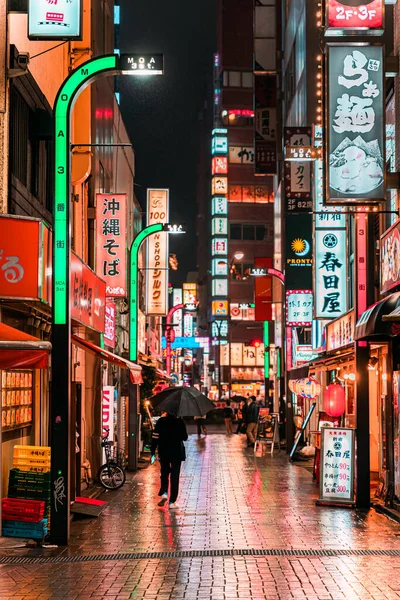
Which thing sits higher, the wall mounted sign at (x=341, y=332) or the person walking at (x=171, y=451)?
the wall mounted sign at (x=341, y=332)

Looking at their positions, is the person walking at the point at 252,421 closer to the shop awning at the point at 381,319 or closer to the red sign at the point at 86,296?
the red sign at the point at 86,296

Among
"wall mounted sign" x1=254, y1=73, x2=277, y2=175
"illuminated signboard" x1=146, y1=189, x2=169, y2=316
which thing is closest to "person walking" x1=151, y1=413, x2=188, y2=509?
"illuminated signboard" x1=146, y1=189, x2=169, y2=316

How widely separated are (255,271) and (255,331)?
65.2 metres

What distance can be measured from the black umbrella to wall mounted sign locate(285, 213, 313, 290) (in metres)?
19.2

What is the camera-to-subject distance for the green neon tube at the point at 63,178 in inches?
579

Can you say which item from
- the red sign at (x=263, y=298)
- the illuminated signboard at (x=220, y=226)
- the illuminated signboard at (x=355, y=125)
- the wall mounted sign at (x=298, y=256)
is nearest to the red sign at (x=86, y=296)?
the illuminated signboard at (x=355, y=125)

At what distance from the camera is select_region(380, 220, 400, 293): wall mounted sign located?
1797 cm

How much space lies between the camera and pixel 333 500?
19.2 meters

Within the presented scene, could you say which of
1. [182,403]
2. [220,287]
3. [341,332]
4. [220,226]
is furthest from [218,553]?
[220,226]

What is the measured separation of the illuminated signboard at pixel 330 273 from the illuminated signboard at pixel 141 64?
13.8m

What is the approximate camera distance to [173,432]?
19875 mm

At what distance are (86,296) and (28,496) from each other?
22.8ft

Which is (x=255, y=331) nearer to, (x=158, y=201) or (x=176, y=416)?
(x=158, y=201)

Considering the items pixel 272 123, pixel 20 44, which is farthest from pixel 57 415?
pixel 272 123
